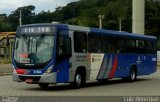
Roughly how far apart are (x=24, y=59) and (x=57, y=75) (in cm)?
164

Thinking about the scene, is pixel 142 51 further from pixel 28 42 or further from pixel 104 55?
pixel 28 42

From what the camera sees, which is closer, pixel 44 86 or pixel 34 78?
pixel 34 78

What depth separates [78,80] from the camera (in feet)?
73.9

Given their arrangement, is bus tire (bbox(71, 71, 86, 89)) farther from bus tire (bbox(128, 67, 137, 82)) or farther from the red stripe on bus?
bus tire (bbox(128, 67, 137, 82))

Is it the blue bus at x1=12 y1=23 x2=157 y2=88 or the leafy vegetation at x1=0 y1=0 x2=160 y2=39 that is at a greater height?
the leafy vegetation at x1=0 y1=0 x2=160 y2=39

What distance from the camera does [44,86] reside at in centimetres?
2342

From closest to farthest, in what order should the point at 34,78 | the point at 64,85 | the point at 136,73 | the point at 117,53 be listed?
1. the point at 34,78
2. the point at 64,85
3. the point at 117,53
4. the point at 136,73

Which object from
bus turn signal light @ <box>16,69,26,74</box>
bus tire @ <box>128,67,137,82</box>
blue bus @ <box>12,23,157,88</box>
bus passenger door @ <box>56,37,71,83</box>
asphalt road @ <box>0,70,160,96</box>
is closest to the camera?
asphalt road @ <box>0,70,160,96</box>

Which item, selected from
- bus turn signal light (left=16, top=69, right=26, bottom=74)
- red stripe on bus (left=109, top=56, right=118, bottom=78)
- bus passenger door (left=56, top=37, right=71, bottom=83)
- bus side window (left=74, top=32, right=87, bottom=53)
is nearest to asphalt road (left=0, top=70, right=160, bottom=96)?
bus passenger door (left=56, top=37, right=71, bottom=83)

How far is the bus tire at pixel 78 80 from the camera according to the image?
22297 millimetres

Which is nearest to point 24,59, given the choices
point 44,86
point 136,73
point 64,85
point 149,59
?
point 44,86

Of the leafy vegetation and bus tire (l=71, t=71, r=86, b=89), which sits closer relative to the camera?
bus tire (l=71, t=71, r=86, b=89)

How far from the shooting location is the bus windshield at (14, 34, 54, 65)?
69.2 ft

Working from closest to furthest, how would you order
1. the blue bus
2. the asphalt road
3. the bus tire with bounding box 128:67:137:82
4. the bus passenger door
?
the asphalt road < the blue bus < the bus passenger door < the bus tire with bounding box 128:67:137:82
